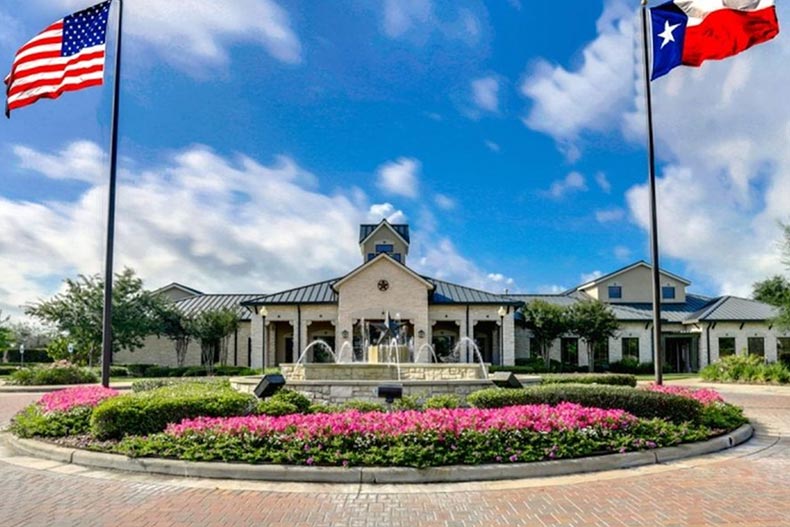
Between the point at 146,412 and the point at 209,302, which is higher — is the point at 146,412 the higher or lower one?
the lower one

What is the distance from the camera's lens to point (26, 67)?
14.5 metres

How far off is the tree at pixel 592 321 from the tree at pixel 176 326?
23414 millimetres

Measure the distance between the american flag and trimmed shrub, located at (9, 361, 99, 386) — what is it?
56.0ft

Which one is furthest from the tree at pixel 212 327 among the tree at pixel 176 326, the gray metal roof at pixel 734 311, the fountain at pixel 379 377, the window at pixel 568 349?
the gray metal roof at pixel 734 311

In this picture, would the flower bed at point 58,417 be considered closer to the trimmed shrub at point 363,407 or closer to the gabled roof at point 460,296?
the trimmed shrub at point 363,407

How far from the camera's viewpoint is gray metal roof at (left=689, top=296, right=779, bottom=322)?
1475 inches

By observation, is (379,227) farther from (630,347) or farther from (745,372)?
(745,372)

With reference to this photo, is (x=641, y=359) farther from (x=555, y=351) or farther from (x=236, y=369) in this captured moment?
(x=236, y=369)

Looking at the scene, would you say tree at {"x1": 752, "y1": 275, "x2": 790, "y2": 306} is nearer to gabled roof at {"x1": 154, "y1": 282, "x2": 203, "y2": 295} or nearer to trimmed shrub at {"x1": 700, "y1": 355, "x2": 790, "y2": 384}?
trimmed shrub at {"x1": 700, "y1": 355, "x2": 790, "y2": 384}

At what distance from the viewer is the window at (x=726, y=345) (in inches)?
1483

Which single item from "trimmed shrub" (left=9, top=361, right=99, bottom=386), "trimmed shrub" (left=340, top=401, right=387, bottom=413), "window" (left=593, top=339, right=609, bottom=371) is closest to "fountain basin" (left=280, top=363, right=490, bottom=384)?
"trimmed shrub" (left=340, top=401, right=387, bottom=413)

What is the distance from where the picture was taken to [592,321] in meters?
35.3

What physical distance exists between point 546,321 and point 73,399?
28.3m

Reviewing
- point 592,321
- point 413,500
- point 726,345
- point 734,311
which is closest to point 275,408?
point 413,500
